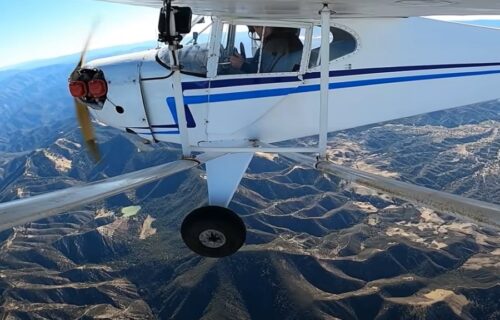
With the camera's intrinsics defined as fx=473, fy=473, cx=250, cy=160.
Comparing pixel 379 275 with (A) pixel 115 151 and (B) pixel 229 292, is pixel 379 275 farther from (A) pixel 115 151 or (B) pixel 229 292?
(A) pixel 115 151

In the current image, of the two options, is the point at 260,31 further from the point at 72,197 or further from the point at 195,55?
the point at 72,197

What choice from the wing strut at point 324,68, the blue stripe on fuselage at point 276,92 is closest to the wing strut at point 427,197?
the wing strut at point 324,68

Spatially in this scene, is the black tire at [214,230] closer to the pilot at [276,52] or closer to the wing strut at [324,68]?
the wing strut at [324,68]

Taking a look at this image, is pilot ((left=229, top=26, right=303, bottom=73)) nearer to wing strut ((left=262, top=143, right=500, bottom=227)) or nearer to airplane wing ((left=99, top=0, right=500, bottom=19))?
airplane wing ((left=99, top=0, right=500, bottom=19))

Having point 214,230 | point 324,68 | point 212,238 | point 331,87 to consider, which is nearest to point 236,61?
point 331,87

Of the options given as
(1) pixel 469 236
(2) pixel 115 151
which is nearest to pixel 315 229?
(1) pixel 469 236
